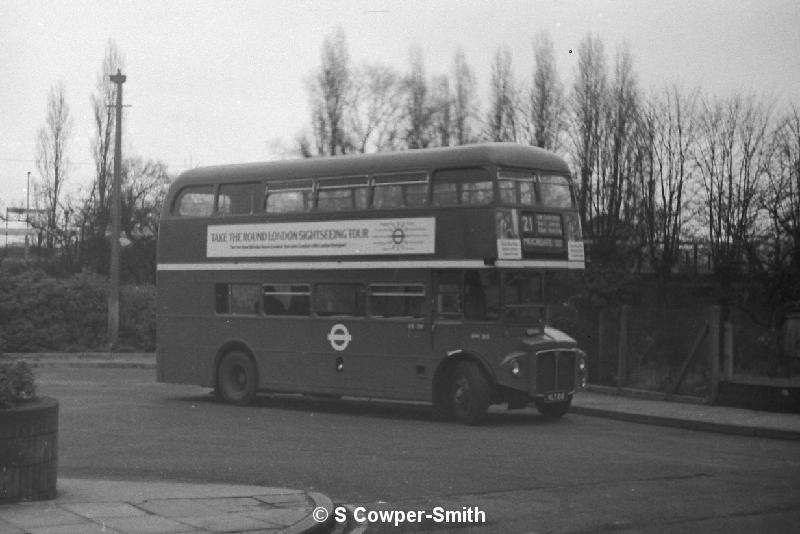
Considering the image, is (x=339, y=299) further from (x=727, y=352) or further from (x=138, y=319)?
(x=138, y=319)

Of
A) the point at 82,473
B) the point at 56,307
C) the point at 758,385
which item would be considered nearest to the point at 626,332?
the point at 758,385

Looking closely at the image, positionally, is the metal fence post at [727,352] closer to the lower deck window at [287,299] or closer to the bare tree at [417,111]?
the lower deck window at [287,299]

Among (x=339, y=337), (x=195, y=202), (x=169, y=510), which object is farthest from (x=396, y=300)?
(x=169, y=510)

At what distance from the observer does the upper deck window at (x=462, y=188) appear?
19.0 meters

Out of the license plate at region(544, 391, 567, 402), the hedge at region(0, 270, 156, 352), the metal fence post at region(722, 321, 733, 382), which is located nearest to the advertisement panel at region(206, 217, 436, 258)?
the license plate at region(544, 391, 567, 402)

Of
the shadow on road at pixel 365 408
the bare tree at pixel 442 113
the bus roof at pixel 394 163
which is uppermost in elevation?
the bare tree at pixel 442 113

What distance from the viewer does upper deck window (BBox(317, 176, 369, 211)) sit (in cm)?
2066

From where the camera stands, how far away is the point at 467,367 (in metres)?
19.5

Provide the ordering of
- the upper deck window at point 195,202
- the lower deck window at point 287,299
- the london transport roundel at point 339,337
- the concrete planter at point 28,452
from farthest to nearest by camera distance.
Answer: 1. the upper deck window at point 195,202
2. the lower deck window at point 287,299
3. the london transport roundel at point 339,337
4. the concrete planter at point 28,452

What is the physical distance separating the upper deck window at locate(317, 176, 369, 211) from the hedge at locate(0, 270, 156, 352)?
18012 mm

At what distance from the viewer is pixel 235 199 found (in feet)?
74.2

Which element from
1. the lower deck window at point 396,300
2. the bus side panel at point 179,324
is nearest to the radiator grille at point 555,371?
the lower deck window at point 396,300

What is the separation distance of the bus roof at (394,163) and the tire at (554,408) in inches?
149

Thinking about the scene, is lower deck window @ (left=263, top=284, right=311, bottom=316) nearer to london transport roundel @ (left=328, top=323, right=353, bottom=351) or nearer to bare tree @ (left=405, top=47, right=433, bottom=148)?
london transport roundel @ (left=328, top=323, right=353, bottom=351)
